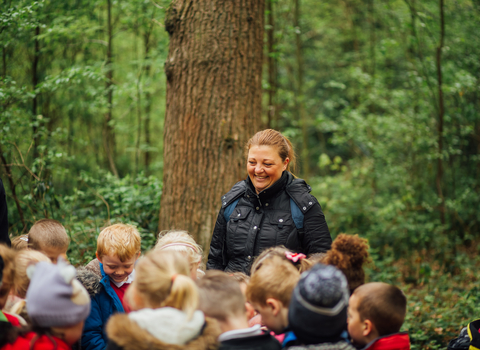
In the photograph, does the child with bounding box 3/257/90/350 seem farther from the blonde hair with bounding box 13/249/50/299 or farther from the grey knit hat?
the blonde hair with bounding box 13/249/50/299

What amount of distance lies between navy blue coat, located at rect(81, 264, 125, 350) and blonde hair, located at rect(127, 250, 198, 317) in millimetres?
967

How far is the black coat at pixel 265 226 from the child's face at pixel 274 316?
79cm

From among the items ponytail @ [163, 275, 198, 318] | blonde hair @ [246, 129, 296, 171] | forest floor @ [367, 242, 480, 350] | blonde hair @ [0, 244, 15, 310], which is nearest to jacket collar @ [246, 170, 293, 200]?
blonde hair @ [246, 129, 296, 171]

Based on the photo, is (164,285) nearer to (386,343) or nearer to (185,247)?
(185,247)

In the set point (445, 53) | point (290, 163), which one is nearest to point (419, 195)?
point (445, 53)

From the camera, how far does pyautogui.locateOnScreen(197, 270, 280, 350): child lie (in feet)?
6.17

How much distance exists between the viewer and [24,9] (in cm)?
445

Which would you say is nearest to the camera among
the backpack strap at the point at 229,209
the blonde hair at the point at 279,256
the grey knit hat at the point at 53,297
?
the grey knit hat at the point at 53,297

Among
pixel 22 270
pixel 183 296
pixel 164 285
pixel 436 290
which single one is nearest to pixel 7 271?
pixel 22 270

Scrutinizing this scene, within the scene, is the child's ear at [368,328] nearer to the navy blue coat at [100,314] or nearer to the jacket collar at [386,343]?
the jacket collar at [386,343]

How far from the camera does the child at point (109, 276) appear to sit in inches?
109

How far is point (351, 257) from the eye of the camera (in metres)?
2.34

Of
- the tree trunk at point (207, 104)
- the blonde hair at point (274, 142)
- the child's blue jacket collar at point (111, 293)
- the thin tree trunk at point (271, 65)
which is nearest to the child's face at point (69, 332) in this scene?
the child's blue jacket collar at point (111, 293)

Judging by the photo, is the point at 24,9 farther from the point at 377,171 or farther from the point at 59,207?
the point at 377,171
